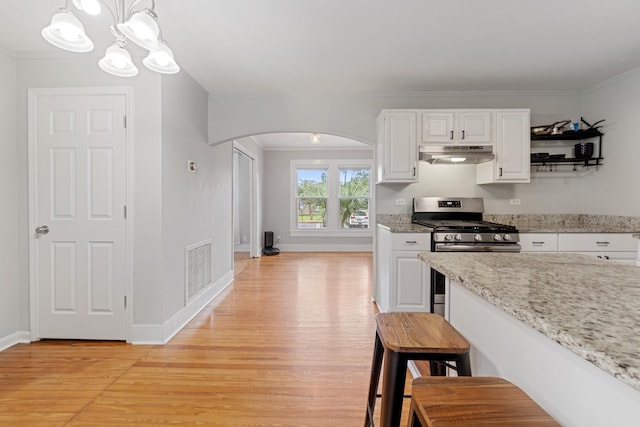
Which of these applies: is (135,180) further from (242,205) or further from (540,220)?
(242,205)

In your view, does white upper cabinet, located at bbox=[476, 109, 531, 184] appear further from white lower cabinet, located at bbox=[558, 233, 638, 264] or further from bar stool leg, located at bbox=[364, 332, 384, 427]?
bar stool leg, located at bbox=[364, 332, 384, 427]

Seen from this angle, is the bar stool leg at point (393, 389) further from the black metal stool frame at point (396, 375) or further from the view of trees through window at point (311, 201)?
the view of trees through window at point (311, 201)

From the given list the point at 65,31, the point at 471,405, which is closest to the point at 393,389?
the point at 471,405

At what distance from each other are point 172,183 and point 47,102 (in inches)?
46.3

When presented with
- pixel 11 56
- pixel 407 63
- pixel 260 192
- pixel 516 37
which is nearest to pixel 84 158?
pixel 11 56

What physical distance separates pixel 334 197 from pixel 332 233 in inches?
33.3

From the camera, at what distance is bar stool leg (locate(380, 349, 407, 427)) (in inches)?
39.4

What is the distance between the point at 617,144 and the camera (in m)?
3.20

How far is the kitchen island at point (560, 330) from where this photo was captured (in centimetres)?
58

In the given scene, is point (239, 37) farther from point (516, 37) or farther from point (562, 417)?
point (562, 417)

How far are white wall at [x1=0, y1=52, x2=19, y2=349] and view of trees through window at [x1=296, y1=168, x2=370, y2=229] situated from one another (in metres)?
5.22

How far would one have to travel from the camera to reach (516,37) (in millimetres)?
2416

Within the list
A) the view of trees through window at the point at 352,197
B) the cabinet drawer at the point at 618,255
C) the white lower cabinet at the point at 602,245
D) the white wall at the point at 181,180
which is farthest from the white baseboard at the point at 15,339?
the view of trees through window at the point at 352,197

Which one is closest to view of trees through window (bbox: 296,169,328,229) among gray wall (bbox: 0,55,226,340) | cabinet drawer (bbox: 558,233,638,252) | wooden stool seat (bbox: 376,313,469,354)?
gray wall (bbox: 0,55,226,340)
